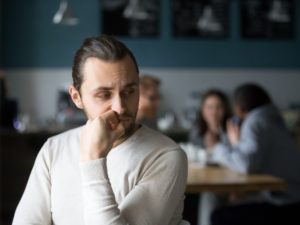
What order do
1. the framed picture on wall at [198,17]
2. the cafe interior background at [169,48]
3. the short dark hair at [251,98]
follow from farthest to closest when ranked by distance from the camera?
the framed picture on wall at [198,17] < the cafe interior background at [169,48] < the short dark hair at [251,98]

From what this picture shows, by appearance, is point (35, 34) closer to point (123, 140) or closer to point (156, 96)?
point (156, 96)

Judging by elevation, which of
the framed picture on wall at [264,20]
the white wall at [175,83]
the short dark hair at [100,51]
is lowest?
the white wall at [175,83]

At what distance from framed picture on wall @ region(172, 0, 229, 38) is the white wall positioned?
0.48 metres

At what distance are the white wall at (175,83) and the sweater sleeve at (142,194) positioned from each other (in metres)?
5.09

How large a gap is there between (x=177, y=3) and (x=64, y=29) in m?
1.43

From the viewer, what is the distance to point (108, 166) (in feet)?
4.42

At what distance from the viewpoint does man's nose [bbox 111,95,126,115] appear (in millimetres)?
1306

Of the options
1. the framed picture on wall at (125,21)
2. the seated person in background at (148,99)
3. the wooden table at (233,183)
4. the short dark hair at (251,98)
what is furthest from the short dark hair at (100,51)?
the framed picture on wall at (125,21)

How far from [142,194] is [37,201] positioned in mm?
313

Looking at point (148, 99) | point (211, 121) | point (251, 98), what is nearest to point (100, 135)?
point (148, 99)

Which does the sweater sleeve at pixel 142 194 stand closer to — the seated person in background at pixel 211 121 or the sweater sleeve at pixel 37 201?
the sweater sleeve at pixel 37 201

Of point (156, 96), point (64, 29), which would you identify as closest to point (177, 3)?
point (64, 29)

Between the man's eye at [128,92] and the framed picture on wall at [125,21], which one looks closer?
the man's eye at [128,92]

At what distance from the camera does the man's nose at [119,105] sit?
4.28 ft
